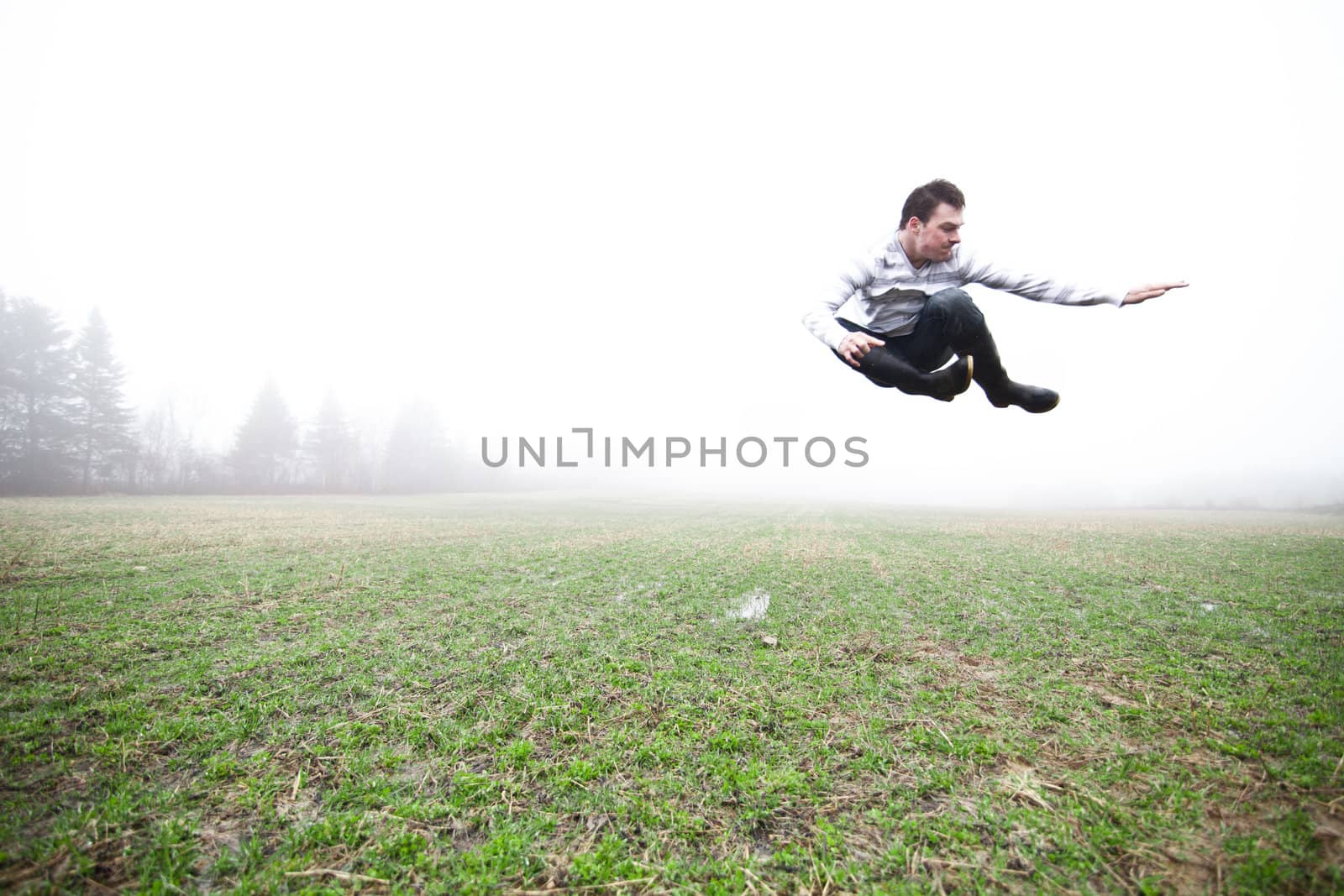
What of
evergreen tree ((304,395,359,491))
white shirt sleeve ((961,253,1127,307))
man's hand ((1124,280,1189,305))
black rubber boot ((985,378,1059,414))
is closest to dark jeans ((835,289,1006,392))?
black rubber boot ((985,378,1059,414))

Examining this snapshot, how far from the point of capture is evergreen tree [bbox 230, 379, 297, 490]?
160 feet

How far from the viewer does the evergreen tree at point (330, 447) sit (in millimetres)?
54969

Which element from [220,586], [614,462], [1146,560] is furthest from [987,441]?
[220,586]

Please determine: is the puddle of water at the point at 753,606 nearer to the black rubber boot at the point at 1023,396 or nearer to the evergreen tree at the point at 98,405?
the black rubber boot at the point at 1023,396

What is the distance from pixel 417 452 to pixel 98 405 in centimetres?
2663

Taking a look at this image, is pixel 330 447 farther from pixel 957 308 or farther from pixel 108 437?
pixel 957 308

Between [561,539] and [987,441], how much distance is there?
9093cm

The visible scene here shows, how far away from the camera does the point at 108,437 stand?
38.9m

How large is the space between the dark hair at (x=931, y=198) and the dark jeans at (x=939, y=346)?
0.66 metres

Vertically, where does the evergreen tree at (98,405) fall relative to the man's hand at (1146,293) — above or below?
above

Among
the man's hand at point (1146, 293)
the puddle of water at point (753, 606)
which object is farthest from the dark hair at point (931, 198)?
the puddle of water at point (753, 606)

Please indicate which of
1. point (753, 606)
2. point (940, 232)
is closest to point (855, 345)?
point (940, 232)

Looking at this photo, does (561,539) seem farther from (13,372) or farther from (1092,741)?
(13,372)

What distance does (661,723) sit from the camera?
4297mm
